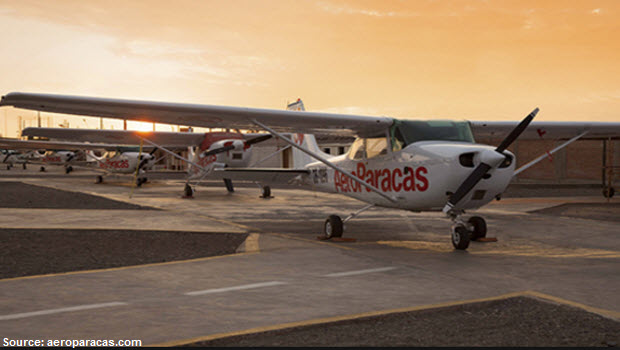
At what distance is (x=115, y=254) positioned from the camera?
7.24m

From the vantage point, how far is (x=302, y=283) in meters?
5.36

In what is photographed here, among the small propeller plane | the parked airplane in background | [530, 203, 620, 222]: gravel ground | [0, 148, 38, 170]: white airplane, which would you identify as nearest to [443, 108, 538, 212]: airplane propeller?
[530, 203, 620, 222]: gravel ground

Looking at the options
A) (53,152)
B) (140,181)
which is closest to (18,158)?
(53,152)

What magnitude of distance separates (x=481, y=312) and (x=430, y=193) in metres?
3.61

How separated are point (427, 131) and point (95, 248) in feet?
18.3

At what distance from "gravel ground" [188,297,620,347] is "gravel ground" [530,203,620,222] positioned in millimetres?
9765

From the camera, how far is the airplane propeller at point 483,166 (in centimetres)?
696

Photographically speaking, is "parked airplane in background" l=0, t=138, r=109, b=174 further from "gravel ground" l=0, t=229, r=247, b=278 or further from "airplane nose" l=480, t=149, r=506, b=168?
"airplane nose" l=480, t=149, r=506, b=168

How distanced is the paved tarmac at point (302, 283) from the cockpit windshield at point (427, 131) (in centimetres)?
175

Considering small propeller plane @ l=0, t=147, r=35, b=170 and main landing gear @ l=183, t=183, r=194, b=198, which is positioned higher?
small propeller plane @ l=0, t=147, r=35, b=170

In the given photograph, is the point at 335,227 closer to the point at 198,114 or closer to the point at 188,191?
the point at 198,114

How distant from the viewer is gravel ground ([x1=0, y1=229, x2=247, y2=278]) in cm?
642

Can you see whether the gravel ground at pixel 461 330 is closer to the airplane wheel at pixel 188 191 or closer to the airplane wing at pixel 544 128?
the airplane wing at pixel 544 128

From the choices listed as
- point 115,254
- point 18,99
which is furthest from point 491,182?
point 18,99
